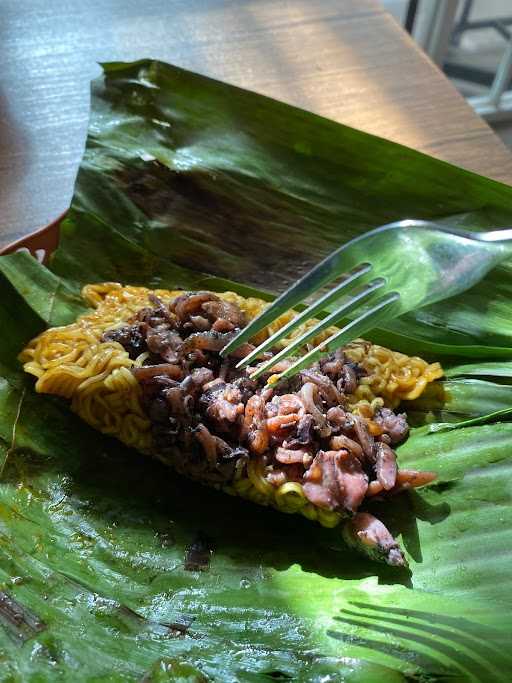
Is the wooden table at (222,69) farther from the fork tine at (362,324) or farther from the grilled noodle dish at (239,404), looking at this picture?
the fork tine at (362,324)

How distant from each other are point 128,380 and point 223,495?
51cm

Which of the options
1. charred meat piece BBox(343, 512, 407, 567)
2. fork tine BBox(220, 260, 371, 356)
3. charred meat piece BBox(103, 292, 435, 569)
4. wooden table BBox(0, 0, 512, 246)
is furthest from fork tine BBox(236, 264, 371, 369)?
wooden table BBox(0, 0, 512, 246)

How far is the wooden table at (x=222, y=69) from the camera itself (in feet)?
11.8

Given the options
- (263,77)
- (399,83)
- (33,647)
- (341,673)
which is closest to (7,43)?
(263,77)

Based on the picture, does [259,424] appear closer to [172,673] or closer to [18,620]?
[172,673]

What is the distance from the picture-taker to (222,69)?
423cm

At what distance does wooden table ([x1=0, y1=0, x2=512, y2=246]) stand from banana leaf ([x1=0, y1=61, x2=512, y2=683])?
648 millimetres

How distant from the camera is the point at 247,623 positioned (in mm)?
2014

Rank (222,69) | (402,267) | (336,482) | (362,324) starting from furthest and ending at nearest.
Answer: (222,69) → (336,482) → (362,324) → (402,267)

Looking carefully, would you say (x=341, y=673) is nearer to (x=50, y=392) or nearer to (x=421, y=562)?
(x=421, y=562)

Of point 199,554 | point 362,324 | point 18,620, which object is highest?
point 362,324

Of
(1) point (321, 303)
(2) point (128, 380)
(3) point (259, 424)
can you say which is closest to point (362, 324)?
(1) point (321, 303)

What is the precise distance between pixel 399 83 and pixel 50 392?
2.93m

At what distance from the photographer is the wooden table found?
11.8ft
